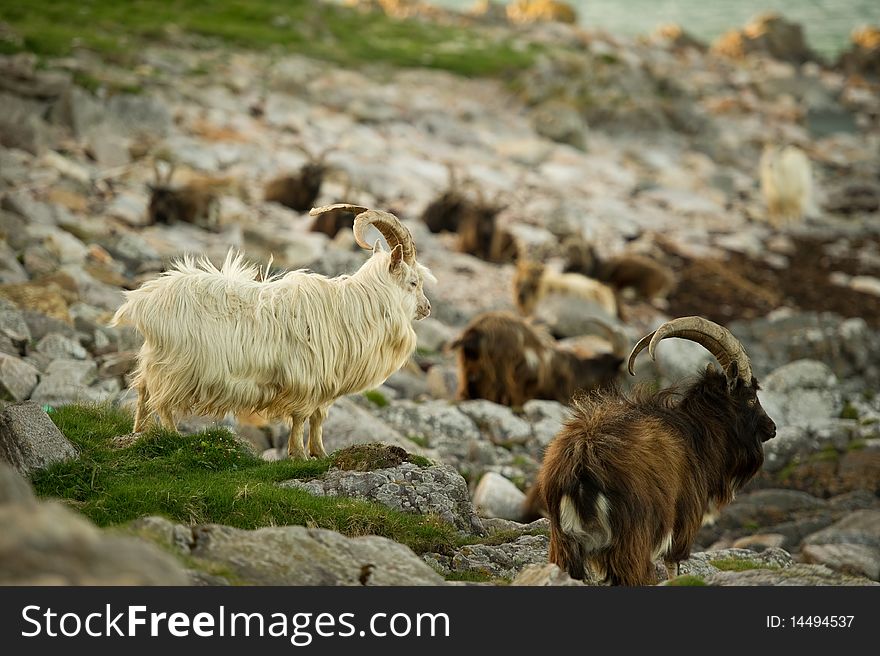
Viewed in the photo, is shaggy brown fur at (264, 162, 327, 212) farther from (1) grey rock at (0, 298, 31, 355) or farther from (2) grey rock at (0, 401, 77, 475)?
(2) grey rock at (0, 401, 77, 475)

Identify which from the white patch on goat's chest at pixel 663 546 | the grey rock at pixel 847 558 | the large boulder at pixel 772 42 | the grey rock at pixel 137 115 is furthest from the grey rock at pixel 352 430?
the large boulder at pixel 772 42

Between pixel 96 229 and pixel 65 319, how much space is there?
5341 mm

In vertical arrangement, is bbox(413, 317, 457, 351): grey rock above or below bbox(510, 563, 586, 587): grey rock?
below

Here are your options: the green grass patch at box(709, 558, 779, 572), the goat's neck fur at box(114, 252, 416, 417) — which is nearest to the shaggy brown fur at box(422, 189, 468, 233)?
the goat's neck fur at box(114, 252, 416, 417)

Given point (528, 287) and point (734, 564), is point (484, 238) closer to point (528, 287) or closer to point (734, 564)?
point (528, 287)

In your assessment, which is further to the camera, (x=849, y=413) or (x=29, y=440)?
(x=849, y=413)

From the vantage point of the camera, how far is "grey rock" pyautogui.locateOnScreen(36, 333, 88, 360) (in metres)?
10.9

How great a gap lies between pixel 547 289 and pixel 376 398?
22.4ft

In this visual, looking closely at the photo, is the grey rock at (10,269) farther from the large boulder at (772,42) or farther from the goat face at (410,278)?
the large boulder at (772,42)

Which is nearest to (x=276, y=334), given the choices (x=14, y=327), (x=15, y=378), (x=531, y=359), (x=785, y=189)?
(x=15, y=378)

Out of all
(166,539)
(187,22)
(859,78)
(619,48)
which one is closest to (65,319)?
(166,539)

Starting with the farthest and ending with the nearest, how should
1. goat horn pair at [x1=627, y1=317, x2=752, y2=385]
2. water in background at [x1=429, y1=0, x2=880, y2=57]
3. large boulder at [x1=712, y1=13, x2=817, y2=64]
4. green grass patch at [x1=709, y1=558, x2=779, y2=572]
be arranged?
water in background at [x1=429, y1=0, x2=880, y2=57] < large boulder at [x1=712, y1=13, x2=817, y2=64] < green grass patch at [x1=709, y1=558, x2=779, y2=572] < goat horn pair at [x1=627, y1=317, x2=752, y2=385]

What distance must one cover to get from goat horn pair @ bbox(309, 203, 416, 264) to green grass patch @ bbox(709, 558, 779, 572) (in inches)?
134

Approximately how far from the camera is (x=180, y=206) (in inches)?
733
